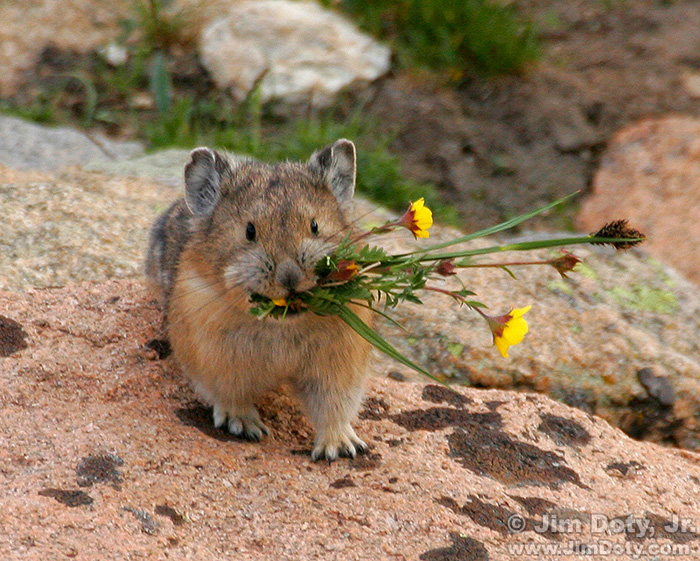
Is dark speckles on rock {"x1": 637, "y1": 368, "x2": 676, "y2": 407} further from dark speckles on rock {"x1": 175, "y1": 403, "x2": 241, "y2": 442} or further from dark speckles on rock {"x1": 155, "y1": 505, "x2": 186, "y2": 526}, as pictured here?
dark speckles on rock {"x1": 155, "y1": 505, "x2": 186, "y2": 526}

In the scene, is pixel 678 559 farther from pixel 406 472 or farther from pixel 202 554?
pixel 202 554

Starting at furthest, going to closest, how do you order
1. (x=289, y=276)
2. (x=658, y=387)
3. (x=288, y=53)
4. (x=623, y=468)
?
(x=288, y=53) → (x=658, y=387) → (x=623, y=468) → (x=289, y=276)

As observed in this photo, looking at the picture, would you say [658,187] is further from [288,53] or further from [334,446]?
[334,446]

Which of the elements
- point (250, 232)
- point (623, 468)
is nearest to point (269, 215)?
point (250, 232)

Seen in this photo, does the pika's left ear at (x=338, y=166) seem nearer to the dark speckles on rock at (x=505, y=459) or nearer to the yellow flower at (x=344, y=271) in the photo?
the yellow flower at (x=344, y=271)

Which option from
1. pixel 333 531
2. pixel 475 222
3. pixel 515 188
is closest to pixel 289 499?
pixel 333 531

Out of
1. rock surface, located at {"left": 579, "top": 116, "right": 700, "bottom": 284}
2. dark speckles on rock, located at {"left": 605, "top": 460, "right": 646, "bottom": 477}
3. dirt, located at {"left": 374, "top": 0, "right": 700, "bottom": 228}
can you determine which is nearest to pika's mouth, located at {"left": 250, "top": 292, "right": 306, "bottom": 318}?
dark speckles on rock, located at {"left": 605, "top": 460, "right": 646, "bottom": 477}

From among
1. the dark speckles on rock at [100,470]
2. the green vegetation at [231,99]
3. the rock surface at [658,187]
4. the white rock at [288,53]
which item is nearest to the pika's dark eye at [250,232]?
the dark speckles on rock at [100,470]
